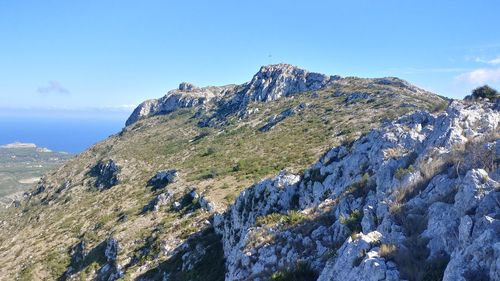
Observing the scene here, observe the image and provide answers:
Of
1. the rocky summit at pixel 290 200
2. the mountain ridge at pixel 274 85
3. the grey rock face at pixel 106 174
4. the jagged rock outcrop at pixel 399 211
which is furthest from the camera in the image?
the mountain ridge at pixel 274 85

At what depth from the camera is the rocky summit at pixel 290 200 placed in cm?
1103

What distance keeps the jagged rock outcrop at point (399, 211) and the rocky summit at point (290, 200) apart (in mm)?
53

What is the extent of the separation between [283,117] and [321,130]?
21179 millimetres

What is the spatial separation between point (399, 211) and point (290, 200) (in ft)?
46.5

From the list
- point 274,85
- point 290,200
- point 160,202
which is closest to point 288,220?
point 290,200

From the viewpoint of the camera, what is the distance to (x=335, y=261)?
40.5 feet

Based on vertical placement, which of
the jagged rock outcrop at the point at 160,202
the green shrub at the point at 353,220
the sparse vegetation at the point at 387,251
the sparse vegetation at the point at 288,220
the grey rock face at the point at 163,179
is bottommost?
the jagged rock outcrop at the point at 160,202

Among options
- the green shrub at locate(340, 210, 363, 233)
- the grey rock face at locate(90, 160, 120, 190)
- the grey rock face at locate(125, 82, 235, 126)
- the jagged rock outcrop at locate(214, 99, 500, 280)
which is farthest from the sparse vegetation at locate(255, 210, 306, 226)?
the grey rock face at locate(125, 82, 235, 126)

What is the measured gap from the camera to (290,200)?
2705 cm

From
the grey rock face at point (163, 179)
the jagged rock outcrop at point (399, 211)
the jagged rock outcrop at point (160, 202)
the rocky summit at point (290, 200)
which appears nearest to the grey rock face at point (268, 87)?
the rocky summit at point (290, 200)

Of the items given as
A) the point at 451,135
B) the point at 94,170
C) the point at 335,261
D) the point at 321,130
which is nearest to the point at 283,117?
the point at 321,130

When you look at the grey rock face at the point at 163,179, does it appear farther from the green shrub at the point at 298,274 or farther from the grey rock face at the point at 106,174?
the green shrub at the point at 298,274

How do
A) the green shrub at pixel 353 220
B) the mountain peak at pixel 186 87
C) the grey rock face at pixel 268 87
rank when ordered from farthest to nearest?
the mountain peak at pixel 186 87 → the grey rock face at pixel 268 87 → the green shrub at pixel 353 220

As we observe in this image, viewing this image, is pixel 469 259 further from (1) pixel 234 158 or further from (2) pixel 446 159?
(1) pixel 234 158
